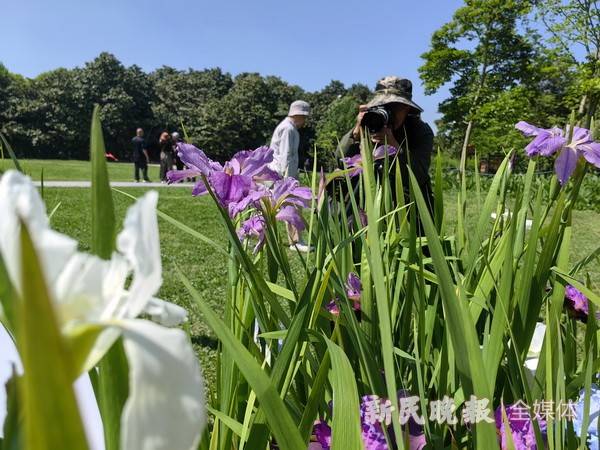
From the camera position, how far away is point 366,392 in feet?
2.03

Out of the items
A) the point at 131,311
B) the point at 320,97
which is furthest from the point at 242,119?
the point at 131,311

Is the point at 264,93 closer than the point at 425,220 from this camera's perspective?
No

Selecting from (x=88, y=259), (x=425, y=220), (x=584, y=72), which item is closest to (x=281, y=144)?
(x=425, y=220)

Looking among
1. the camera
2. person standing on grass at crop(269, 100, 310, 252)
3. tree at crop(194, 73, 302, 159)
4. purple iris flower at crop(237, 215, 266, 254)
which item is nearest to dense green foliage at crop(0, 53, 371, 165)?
tree at crop(194, 73, 302, 159)

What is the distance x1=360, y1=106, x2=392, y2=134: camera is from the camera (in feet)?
4.33

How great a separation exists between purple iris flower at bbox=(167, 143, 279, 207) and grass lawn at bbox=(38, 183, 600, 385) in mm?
368

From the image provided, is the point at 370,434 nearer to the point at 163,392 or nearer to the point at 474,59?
the point at 163,392

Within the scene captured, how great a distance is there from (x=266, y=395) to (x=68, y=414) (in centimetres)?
22

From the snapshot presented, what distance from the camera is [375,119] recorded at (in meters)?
1.37

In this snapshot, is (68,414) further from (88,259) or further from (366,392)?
(366,392)

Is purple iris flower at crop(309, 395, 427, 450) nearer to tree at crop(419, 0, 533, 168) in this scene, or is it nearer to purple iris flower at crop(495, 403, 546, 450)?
purple iris flower at crop(495, 403, 546, 450)

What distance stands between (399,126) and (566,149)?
3.09 feet

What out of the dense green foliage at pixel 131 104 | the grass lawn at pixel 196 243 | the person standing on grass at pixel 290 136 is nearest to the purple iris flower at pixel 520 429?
the grass lawn at pixel 196 243

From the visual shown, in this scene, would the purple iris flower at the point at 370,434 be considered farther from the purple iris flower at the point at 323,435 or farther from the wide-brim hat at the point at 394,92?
the wide-brim hat at the point at 394,92
